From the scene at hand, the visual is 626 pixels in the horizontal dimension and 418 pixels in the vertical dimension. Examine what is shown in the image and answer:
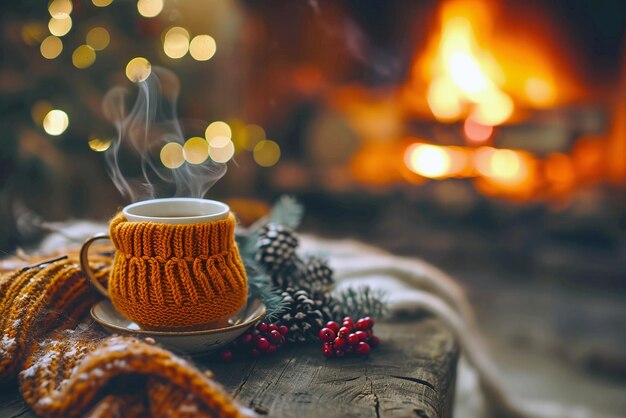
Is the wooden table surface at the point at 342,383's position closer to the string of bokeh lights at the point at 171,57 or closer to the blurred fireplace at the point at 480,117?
the string of bokeh lights at the point at 171,57

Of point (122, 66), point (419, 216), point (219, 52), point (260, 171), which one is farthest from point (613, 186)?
point (122, 66)

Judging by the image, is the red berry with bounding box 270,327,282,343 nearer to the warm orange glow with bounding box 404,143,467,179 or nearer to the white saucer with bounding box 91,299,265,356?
the white saucer with bounding box 91,299,265,356

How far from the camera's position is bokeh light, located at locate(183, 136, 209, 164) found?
223cm

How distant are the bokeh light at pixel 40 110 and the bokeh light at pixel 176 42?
0.38m

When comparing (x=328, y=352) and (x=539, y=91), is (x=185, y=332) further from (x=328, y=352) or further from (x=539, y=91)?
(x=539, y=91)

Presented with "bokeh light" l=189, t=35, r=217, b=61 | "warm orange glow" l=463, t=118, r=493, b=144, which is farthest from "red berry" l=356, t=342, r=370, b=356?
"warm orange glow" l=463, t=118, r=493, b=144

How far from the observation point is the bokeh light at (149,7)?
71.6 inches

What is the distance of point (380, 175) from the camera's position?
7.91ft

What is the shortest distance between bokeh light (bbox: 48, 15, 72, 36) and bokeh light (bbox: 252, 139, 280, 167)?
0.92m

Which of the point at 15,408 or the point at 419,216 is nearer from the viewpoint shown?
the point at 15,408

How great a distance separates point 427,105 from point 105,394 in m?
1.94

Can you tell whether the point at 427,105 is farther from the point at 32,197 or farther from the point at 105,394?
the point at 105,394

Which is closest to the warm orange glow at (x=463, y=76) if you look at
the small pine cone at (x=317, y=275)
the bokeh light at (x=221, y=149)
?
the bokeh light at (x=221, y=149)

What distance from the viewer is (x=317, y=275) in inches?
32.6
